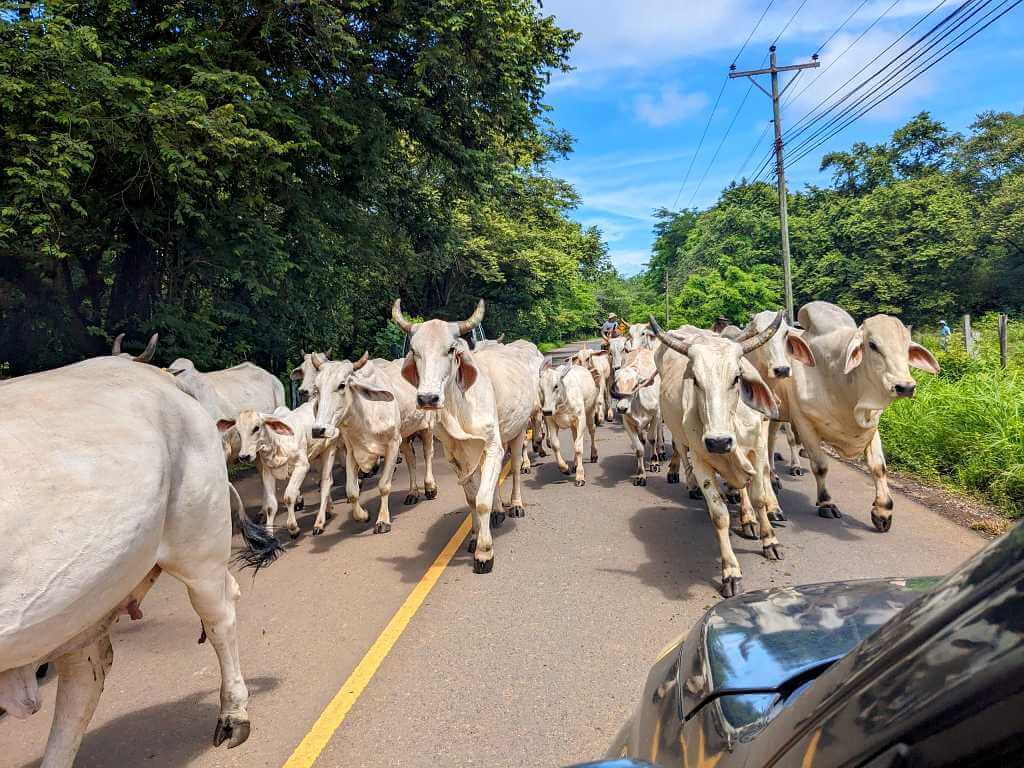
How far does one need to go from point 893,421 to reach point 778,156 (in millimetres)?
12003

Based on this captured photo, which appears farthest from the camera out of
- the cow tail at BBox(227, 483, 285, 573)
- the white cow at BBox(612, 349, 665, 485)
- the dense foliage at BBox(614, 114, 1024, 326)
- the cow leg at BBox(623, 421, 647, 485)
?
the dense foliage at BBox(614, 114, 1024, 326)

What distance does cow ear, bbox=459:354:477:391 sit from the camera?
19.0 feet

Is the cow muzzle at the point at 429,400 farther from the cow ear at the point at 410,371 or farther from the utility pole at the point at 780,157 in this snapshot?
the utility pole at the point at 780,157

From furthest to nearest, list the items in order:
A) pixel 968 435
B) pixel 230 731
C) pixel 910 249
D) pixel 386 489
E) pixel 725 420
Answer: pixel 910 249, pixel 968 435, pixel 386 489, pixel 725 420, pixel 230 731

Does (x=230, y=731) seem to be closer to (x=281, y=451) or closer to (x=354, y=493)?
(x=354, y=493)

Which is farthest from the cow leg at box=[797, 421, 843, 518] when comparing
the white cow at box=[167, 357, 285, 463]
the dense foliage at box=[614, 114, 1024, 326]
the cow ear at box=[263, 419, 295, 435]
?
the dense foliage at box=[614, 114, 1024, 326]

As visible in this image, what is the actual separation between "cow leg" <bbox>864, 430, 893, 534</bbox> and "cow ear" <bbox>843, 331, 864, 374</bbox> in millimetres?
763

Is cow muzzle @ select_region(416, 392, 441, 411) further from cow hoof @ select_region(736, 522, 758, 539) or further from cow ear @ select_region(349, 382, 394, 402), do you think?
cow hoof @ select_region(736, 522, 758, 539)

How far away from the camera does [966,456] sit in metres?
7.30

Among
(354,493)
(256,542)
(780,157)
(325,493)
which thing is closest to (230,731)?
(256,542)

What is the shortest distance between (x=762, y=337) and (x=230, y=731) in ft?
14.6

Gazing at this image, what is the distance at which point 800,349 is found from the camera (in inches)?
260

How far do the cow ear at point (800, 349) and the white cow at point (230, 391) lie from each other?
6095mm

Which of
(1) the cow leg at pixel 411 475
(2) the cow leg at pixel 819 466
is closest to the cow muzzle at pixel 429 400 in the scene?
(1) the cow leg at pixel 411 475
